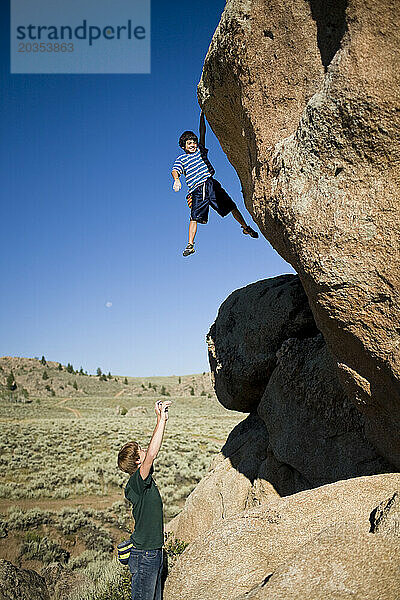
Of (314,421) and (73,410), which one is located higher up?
(314,421)

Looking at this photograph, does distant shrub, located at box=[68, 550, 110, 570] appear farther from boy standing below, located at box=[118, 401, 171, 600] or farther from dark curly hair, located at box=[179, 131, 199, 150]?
dark curly hair, located at box=[179, 131, 199, 150]

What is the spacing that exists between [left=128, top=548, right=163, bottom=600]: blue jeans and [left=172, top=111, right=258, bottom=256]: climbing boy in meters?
3.97

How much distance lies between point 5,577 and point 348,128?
7.75 meters

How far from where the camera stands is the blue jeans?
4.77 m

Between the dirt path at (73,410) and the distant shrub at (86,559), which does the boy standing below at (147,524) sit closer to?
the distant shrub at (86,559)

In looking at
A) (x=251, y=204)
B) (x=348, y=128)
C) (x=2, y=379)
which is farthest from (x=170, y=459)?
(x=2, y=379)

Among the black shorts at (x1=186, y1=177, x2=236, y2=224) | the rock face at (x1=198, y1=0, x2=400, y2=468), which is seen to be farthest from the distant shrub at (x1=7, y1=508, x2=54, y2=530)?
the rock face at (x1=198, y1=0, x2=400, y2=468)

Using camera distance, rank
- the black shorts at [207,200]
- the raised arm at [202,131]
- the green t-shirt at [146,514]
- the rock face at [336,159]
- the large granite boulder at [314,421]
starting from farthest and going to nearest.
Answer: the black shorts at [207,200]
the raised arm at [202,131]
the large granite boulder at [314,421]
the green t-shirt at [146,514]
the rock face at [336,159]

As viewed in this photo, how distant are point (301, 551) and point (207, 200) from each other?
189 inches

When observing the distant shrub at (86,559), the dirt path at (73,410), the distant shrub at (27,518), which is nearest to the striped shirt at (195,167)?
the distant shrub at (86,559)

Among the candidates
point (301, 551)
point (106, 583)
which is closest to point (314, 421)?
point (301, 551)

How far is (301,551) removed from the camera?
165 inches

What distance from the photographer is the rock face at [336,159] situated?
4152 mm

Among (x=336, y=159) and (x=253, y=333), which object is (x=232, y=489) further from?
(x=336, y=159)
